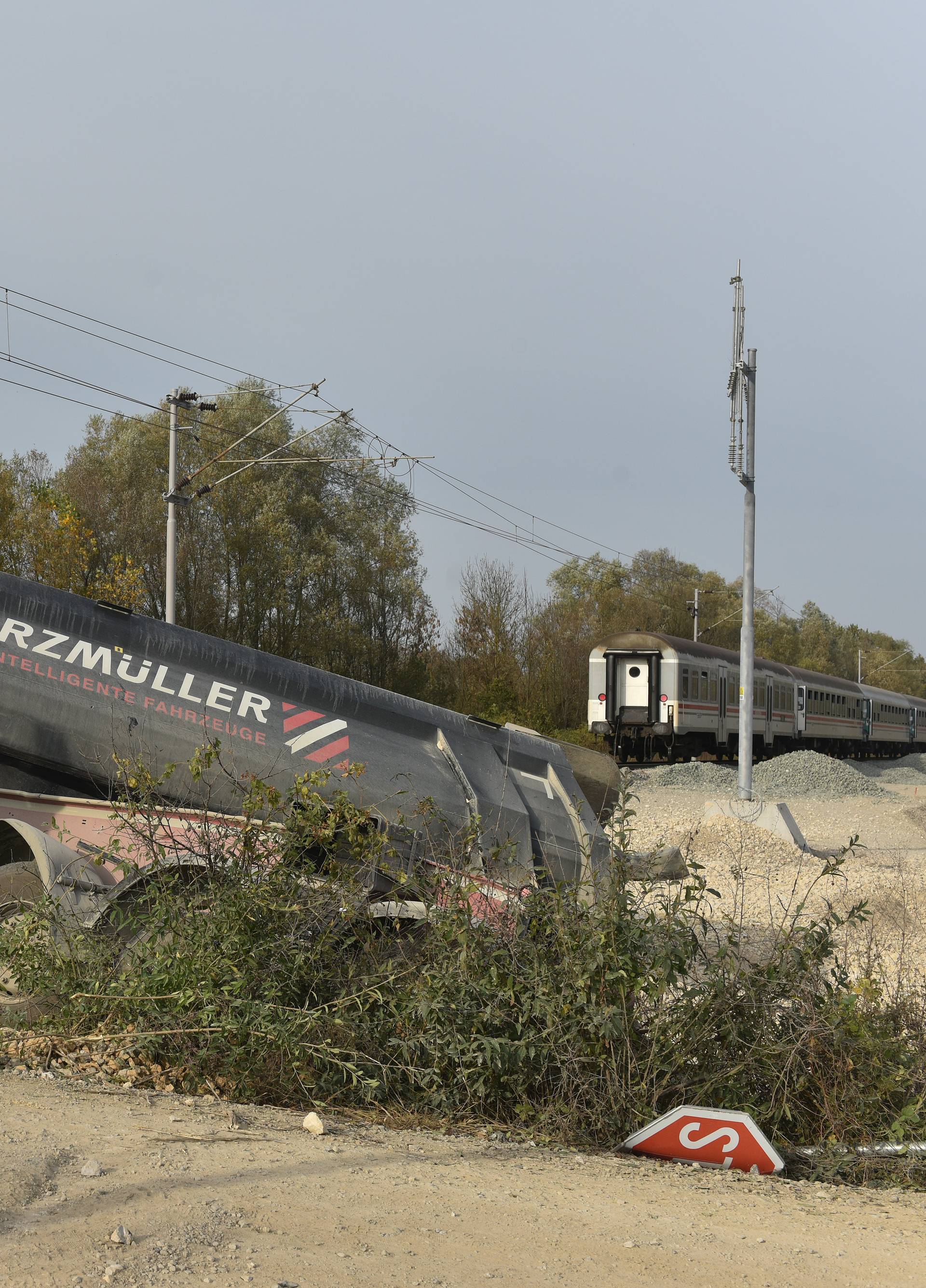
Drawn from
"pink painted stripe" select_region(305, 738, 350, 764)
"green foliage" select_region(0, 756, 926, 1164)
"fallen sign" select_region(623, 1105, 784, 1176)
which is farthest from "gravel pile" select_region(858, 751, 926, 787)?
"fallen sign" select_region(623, 1105, 784, 1176)

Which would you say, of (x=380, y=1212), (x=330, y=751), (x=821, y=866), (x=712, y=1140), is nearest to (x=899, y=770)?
(x=821, y=866)

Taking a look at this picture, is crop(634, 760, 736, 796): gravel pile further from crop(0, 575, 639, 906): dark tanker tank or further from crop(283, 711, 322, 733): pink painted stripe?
crop(283, 711, 322, 733): pink painted stripe

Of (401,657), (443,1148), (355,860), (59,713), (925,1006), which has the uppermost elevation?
(401,657)

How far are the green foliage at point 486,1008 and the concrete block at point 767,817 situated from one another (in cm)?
1083

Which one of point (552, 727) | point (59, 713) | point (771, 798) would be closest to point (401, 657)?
point (552, 727)

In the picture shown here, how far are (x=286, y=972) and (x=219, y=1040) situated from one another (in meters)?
0.42

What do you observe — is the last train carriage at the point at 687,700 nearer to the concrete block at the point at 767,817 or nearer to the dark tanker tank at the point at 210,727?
the concrete block at the point at 767,817

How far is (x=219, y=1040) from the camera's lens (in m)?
5.27

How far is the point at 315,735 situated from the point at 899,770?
3349 centimetres

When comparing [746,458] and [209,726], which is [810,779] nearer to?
[746,458]

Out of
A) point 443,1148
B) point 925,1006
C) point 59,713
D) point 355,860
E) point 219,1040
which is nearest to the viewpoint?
point 443,1148

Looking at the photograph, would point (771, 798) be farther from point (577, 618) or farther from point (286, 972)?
point (286, 972)

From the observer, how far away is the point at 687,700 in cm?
2842

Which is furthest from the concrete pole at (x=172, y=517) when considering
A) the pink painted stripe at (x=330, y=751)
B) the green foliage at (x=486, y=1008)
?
the green foliage at (x=486, y=1008)
